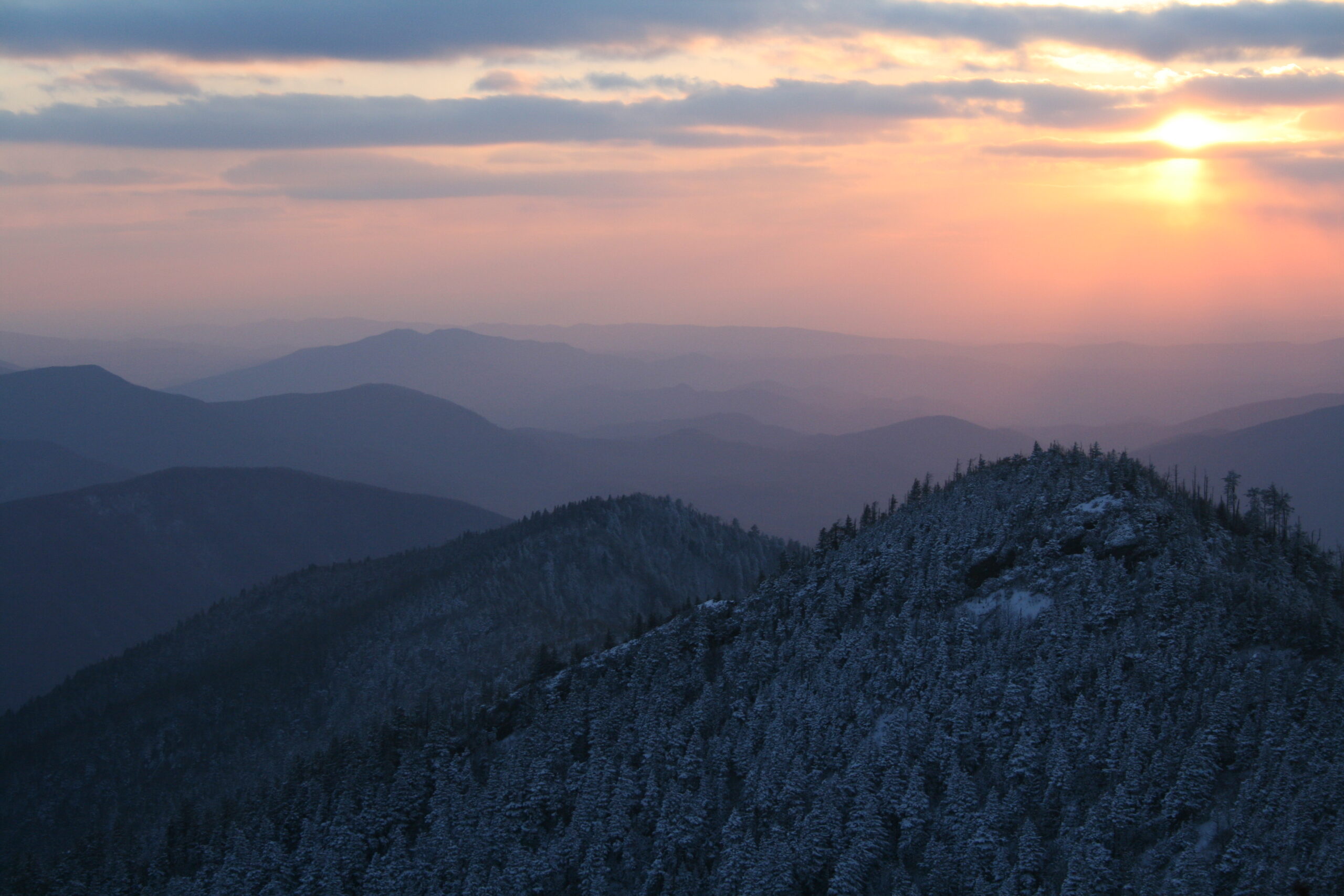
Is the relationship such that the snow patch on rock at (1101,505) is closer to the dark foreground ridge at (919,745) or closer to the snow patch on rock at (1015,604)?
the dark foreground ridge at (919,745)

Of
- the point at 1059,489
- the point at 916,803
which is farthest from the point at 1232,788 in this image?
the point at 1059,489

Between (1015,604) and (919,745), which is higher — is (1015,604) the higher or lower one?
the higher one

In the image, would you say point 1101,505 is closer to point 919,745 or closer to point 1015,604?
point 1015,604

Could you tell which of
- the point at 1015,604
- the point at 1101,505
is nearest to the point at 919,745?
the point at 1015,604

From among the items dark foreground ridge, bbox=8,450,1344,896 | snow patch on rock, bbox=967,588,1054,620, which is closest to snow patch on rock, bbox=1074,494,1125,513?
dark foreground ridge, bbox=8,450,1344,896

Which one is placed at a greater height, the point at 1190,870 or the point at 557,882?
the point at 1190,870

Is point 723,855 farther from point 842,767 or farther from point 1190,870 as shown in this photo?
point 1190,870

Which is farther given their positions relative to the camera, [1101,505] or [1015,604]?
Answer: [1101,505]

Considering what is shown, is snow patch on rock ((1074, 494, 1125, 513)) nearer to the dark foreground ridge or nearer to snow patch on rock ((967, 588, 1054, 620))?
the dark foreground ridge

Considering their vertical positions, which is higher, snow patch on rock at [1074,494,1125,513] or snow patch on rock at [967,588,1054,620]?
snow patch on rock at [1074,494,1125,513]
